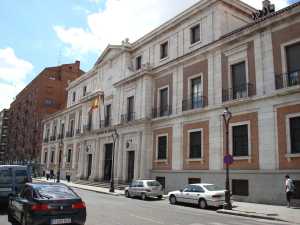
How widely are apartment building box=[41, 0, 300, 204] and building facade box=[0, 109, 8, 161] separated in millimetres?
67080

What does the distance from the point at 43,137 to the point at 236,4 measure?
4825cm

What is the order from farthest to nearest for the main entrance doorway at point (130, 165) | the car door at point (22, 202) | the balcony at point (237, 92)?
the main entrance doorway at point (130, 165), the balcony at point (237, 92), the car door at point (22, 202)

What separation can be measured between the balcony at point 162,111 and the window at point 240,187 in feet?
30.1

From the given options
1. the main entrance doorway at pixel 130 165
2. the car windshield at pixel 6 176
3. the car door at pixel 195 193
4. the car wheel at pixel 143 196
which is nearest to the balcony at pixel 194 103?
the car door at pixel 195 193

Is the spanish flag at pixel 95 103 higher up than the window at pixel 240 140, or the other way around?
the spanish flag at pixel 95 103

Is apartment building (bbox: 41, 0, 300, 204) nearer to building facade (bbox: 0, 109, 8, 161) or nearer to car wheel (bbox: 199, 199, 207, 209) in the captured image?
car wheel (bbox: 199, 199, 207, 209)

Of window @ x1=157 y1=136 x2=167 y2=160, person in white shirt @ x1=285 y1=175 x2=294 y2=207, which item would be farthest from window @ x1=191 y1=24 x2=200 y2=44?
person in white shirt @ x1=285 y1=175 x2=294 y2=207

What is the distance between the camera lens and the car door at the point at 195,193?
59.5ft

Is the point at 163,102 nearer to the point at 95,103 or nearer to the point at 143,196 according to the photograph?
the point at 143,196

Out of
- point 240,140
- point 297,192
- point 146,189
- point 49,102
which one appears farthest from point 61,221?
point 49,102

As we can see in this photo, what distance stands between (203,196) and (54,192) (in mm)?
10217

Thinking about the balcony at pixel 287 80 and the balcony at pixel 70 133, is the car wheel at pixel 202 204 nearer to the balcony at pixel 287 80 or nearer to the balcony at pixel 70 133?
the balcony at pixel 287 80

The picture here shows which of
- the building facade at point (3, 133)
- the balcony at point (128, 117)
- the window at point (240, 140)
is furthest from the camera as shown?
the building facade at point (3, 133)

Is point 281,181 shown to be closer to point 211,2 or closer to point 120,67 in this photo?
point 211,2
